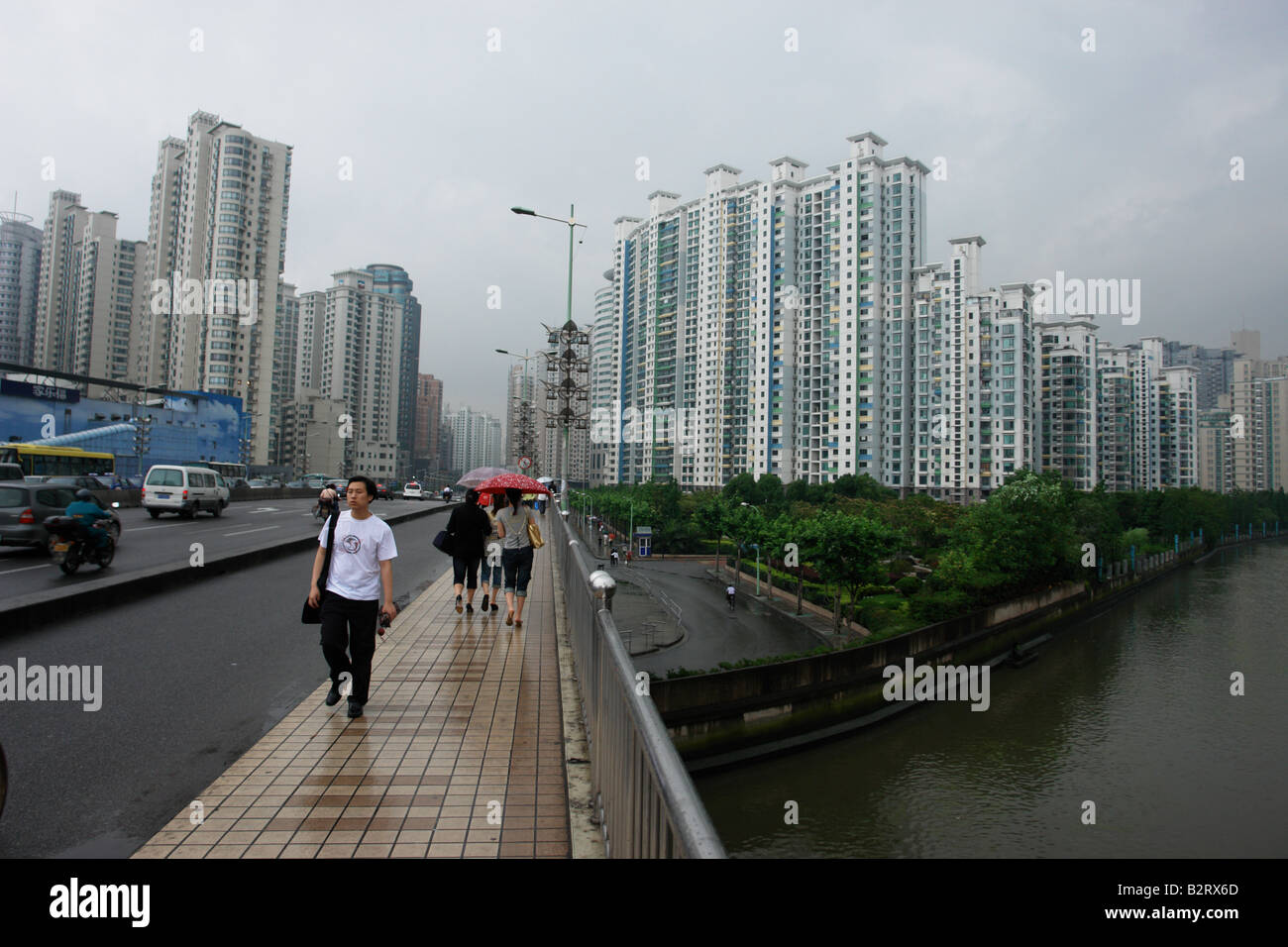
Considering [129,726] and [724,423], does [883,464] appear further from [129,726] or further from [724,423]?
[129,726]

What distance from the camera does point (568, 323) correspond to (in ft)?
60.1

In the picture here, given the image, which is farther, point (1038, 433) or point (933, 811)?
point (1038, 433)

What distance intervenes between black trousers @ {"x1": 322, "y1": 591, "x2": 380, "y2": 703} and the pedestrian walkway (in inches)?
12.7

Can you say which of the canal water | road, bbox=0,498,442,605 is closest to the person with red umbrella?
road, bbox=0,498,442,605

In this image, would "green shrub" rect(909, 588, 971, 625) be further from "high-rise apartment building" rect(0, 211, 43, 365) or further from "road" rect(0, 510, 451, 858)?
"high-rise apartment building" rect(0, 211, 43, 365)

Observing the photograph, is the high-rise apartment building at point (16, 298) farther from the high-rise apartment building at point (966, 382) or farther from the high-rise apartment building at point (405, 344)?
the high-rise apartment building at point (966, 382)

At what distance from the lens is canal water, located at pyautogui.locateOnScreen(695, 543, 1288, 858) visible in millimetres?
17625

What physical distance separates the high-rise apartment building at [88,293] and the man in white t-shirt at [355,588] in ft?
358

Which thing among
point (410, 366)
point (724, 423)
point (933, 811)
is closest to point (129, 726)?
point (933, 811)

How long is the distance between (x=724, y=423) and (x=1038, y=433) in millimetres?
35772

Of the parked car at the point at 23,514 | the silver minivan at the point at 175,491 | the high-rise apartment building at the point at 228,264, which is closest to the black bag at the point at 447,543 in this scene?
the parked car at the point at 23,514

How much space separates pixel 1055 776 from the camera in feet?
69.6

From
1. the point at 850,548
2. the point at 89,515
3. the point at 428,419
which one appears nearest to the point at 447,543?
the point at 89,515
